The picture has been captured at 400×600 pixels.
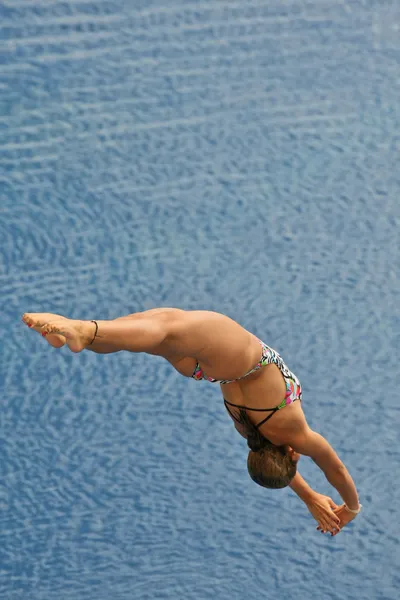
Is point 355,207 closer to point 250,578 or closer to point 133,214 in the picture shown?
point 133,214

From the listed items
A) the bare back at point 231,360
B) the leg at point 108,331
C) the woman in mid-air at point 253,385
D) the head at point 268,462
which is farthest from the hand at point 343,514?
the leg at point 108,331

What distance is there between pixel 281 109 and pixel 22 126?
1325 mm

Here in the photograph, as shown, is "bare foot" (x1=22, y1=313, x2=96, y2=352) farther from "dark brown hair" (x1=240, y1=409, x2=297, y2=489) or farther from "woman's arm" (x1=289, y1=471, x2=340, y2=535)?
"woman's arm" (x1=289, y1=471, x2=340, y2=535)

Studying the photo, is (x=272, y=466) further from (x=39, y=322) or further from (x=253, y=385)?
(x=39, y=322)

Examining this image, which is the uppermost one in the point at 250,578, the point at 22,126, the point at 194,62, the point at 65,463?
the point at 194,62

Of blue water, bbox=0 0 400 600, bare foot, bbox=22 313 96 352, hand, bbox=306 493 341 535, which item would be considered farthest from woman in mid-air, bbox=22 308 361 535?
blue water, bbox=0 0 400 600

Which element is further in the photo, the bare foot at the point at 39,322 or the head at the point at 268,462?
the head at the point at 268,462

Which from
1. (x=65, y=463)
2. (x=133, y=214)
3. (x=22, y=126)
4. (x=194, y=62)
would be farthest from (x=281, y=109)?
(x=65, y=463)

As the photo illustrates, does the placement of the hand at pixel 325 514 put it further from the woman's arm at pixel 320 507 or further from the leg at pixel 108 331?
the leg at pixel 108 331

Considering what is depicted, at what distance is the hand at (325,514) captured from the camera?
4598 mm

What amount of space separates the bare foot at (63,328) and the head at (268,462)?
1109mm

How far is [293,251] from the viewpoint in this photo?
A: 224 inches

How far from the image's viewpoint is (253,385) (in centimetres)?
432

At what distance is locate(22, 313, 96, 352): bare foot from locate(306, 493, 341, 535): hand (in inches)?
61.7
